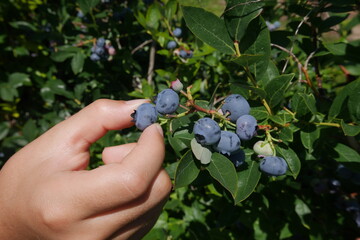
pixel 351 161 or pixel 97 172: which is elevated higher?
pixel 97 172

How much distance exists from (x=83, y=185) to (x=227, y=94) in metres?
1.06

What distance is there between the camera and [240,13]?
794mm

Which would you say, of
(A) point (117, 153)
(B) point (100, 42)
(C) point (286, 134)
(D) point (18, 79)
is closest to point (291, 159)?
(C) point (286, 134)

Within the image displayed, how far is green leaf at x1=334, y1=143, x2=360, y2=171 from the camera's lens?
3.14 ft

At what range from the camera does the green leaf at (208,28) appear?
2.72 ft

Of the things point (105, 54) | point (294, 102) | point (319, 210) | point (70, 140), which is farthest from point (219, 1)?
point (319, 210)

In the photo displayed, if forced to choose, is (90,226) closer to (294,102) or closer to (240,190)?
(240,190)

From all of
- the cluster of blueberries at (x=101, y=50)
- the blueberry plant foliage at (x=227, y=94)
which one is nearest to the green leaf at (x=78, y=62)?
the blueberry plant foliage at (x=227, y=94)

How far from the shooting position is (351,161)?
962mm

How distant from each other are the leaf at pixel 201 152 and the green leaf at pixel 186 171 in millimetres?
27

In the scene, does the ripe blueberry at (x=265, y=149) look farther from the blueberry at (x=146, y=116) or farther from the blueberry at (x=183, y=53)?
the blueberry at (x=183, y=53)

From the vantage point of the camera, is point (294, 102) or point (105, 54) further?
point (105, 54)

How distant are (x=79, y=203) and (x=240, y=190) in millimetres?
472

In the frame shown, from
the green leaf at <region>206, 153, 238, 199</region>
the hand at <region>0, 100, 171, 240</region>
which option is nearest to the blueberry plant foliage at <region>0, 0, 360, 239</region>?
the green leaf at <region>206, 153, 238, 199</region>
